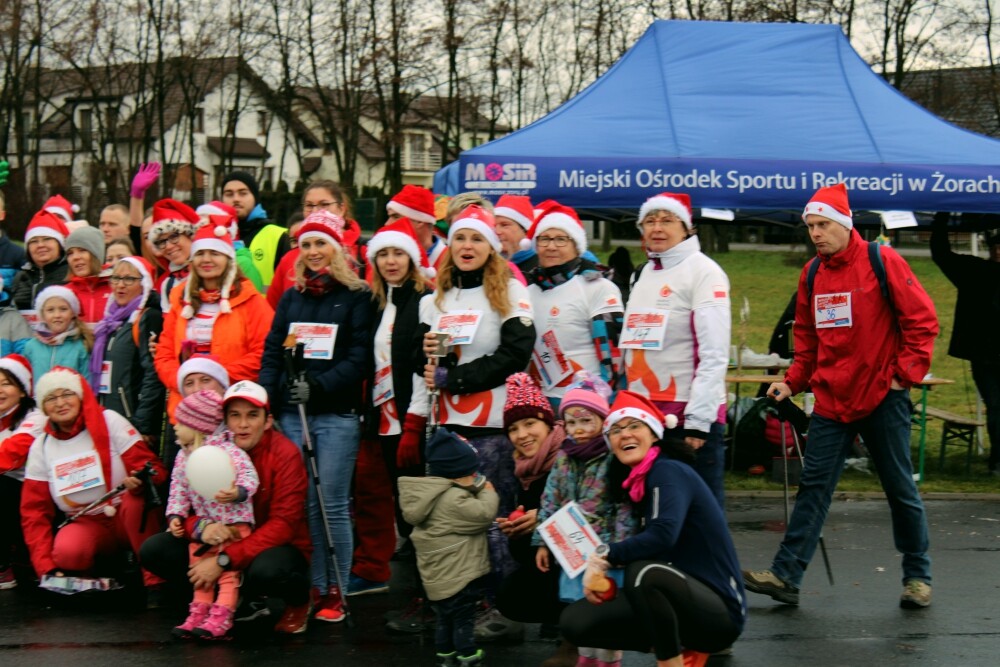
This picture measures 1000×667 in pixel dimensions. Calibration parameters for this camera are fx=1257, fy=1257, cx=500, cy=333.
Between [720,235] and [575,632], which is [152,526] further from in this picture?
[720,235]

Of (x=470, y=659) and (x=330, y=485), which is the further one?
(x=330, y=485)

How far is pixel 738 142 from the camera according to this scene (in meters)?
9.60

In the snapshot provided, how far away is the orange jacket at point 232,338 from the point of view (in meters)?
6.81

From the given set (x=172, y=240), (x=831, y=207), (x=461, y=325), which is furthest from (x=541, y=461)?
(x=172, y=240)

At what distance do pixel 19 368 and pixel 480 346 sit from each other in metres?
3.04

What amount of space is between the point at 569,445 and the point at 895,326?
2.02m

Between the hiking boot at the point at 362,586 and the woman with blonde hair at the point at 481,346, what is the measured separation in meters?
1.21

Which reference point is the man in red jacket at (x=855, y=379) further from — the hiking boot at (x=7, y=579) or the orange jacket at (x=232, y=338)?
the hiking boot at (x=7, y=579)

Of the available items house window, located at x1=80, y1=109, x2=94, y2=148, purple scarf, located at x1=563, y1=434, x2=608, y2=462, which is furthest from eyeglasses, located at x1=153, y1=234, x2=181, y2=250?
house window, located at x1=80, y1=109, x2=94, y2=148

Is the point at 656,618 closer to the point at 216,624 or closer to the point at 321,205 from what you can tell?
the point at 216,624

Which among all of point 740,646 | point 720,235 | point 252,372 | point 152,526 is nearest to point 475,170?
point 252,372

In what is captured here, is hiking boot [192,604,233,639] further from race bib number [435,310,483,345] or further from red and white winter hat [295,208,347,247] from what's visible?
red and white winter hat [295,208,347,247]

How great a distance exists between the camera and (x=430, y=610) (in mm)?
6297

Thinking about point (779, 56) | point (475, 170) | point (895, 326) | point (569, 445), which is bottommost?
point (569, 445)
